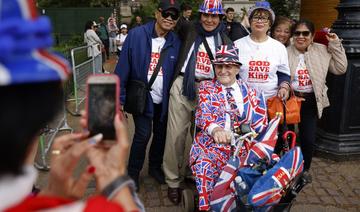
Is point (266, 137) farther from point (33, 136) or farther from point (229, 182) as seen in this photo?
point (33, 136)

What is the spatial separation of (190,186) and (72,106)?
4.01 metres

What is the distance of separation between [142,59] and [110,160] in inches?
98.0

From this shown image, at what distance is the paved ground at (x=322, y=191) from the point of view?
3783 mm

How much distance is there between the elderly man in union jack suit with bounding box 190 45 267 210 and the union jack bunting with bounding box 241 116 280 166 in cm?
41

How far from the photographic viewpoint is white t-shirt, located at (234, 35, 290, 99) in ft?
11.8

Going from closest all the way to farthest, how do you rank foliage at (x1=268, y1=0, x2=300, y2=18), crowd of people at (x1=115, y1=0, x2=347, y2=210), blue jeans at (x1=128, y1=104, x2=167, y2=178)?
crowd of people at (x1=115, y1=0, x2=347, y2=210) → blue jeans at (x1=128, y1=104, x2=167, y2=178) → foliage at (x1=268, y1=0, x2=300, y2=18)

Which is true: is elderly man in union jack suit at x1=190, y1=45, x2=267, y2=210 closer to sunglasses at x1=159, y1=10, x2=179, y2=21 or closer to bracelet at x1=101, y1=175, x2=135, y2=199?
sunglasses at x1=159, y1=10, x2=179, y2=21

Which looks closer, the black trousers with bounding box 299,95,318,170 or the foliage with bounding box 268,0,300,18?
the black trousers with bounding box 299,95,318,170

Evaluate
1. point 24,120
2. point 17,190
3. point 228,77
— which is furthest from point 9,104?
point 228,77

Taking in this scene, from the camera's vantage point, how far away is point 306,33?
3908mm

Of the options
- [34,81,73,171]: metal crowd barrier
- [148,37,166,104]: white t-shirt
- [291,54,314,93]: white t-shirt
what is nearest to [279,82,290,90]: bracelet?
[291,54,314,93]: white t-shirt

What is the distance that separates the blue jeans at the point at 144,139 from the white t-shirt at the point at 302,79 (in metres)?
1.44

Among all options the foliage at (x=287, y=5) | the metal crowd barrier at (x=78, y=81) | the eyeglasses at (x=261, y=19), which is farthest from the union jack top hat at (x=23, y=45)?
the foliage at (x=287, y=5)

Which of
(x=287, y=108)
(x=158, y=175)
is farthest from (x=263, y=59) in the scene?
(x=158, y=175)
